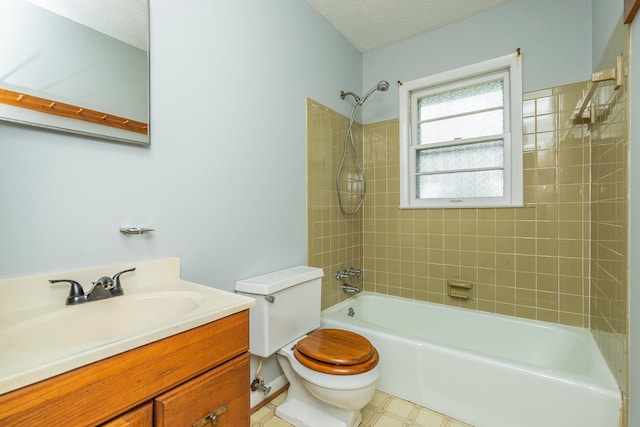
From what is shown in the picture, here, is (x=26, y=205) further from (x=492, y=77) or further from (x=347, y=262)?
(x=492, y=77)

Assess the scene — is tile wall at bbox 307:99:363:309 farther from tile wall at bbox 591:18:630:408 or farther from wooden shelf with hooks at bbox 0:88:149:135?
tile wall at bbox 591:18:630:408

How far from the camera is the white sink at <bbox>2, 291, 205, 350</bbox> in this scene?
0.76 meters

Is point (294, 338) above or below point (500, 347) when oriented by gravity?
above

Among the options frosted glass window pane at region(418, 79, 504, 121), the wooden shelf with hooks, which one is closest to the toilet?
the wooden shelf with hooks

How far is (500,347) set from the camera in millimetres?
1974

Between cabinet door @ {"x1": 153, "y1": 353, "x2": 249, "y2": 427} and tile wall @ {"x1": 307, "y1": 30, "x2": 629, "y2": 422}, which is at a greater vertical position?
tile wall @ {"x1": 307, "y1": 30, "x2": 629, "y2": 422}

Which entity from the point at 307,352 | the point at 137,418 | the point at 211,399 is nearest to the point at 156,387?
the point at 137,418

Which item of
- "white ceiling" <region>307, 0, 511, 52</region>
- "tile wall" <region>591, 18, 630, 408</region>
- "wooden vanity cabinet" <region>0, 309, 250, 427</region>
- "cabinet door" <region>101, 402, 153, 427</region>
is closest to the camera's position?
"wooden vanity cabinet" <region>0, 309, 250, 427</region>

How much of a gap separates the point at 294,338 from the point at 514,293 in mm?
1530

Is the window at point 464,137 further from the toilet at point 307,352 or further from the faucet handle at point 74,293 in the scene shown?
the faucet handle at point 74,293

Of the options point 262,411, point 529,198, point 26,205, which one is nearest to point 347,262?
point 262,411

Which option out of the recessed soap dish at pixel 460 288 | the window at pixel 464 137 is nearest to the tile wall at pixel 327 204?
the window at pixel 464 137

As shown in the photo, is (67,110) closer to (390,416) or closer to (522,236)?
(390,416)

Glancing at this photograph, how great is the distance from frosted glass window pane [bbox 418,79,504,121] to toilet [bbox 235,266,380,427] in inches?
65.2
